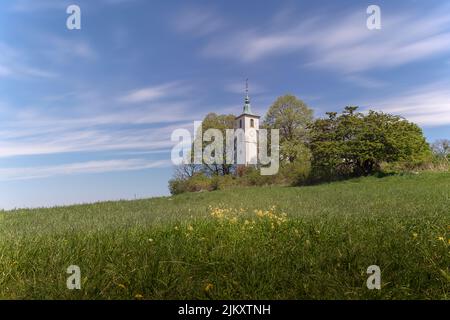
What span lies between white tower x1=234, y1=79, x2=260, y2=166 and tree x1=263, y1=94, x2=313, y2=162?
12.4 feet

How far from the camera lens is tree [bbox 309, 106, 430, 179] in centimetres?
2811

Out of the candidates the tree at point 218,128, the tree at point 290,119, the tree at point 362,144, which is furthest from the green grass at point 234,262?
the tree at point 218,128

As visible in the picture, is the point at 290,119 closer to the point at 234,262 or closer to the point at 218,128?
the point at 218,128

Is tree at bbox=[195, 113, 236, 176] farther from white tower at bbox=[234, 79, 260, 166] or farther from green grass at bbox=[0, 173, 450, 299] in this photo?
green grass at bbox=[0, 173, 450, 299]

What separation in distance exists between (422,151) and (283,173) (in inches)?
467

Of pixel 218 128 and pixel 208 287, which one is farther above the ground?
pixel 218 128

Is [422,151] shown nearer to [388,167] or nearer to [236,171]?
[388,167]

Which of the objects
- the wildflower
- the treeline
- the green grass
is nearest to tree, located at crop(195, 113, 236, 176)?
the treeline

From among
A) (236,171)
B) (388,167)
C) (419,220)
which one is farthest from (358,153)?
(419,220)

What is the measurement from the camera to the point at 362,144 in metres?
28.3

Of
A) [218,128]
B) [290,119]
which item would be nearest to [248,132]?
[218,128]

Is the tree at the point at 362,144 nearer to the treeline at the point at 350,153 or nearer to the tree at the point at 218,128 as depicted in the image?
the treeline at the point at 350,153

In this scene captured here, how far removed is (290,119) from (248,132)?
7.01m
